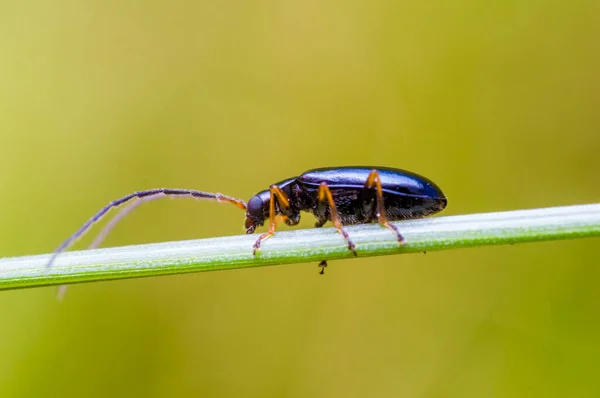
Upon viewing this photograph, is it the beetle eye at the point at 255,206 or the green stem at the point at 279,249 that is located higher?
the green stem at the point at 279,249

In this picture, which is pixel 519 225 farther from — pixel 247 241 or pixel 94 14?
pixel 94 14

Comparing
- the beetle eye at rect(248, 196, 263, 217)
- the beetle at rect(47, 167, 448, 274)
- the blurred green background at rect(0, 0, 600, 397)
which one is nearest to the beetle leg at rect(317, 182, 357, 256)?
the beetle at rect(47, 167, 448, 274)

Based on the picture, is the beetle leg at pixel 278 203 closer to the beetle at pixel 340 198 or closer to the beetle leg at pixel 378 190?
the beetle at pixel 340 198

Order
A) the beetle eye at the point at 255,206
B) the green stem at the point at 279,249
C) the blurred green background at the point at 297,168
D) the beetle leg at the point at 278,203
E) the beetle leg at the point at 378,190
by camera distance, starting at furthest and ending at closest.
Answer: the blurred green background at the point at 297,168
the beetle eye at the point at 255,206
the beetle leg at the point at 278,203
the beetle leg at the point at 378,190
the green stem at the point at 279,249

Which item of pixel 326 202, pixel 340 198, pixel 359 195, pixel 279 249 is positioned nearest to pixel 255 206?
pixel 326 202

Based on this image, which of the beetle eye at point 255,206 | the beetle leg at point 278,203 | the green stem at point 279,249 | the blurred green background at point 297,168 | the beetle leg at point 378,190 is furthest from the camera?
the blurred green background at point 297,168

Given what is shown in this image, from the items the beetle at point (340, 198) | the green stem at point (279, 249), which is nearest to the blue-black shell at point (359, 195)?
the beetle at point (340, 198)

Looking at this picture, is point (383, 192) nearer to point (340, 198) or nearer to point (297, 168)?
point (340, 198)

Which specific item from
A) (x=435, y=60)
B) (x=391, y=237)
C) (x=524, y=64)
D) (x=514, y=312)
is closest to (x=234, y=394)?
(x=514, y=312)
